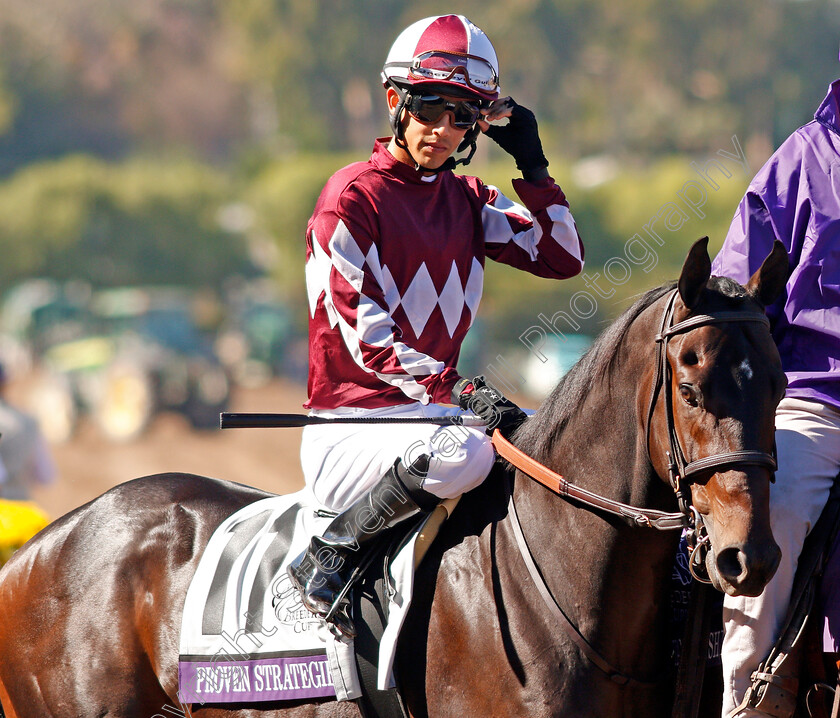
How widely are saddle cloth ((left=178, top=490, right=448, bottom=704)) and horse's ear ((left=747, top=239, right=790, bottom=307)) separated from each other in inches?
40.5

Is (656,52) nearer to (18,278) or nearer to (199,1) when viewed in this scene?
(199,1)

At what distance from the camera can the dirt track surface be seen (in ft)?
72.6

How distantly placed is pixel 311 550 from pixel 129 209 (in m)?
36.6

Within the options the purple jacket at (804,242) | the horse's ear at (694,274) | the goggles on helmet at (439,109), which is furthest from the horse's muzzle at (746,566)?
the goggles on helmet at (439,109)

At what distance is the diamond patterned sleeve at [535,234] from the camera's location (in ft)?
10.9

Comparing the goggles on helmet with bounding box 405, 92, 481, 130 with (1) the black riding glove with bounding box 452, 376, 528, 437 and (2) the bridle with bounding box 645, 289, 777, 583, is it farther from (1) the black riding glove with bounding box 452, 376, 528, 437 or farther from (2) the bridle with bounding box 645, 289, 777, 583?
(2) the bridle with bounding box 645, 289, 777, 583

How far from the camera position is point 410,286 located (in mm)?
3152

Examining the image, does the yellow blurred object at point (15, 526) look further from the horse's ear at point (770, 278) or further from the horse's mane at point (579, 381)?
the horse's ear at point (770, 278)

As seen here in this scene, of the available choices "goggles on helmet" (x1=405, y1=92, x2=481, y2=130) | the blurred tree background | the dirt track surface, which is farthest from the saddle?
the blurred tree background

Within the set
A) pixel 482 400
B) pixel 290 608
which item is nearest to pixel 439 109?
pixel 482 400

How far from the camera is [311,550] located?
10.0 feet

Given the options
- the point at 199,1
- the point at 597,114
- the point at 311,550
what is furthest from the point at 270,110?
the point at 311,550

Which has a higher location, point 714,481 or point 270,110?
point 270,110

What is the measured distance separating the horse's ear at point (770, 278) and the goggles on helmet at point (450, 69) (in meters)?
1.04
